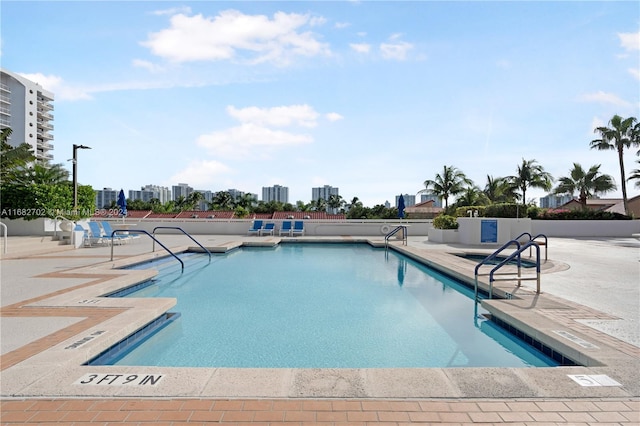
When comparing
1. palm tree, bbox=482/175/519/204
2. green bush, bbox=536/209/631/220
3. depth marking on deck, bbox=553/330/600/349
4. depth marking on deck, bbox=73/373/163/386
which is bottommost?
depth marking on deck, bbox=73/373/163/386

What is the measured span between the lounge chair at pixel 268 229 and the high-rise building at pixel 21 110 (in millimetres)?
53159

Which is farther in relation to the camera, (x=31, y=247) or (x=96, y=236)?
(x=96, y=236)

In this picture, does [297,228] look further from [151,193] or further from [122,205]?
[151,193]

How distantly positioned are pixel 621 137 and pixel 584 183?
4.10 meters

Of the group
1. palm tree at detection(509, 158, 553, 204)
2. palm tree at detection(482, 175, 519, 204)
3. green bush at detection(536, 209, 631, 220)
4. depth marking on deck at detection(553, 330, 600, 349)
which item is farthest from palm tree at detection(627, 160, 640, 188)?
depth marking on deck at detection(553, 330, 600, 349)

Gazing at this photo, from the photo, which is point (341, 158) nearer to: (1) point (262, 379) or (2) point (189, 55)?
(2) point (189, 55)

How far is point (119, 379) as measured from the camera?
105 inches

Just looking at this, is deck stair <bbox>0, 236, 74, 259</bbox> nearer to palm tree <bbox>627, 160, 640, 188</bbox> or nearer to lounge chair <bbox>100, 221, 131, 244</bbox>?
lounge chair <bbox>100, 221, 131, 244</bbox>

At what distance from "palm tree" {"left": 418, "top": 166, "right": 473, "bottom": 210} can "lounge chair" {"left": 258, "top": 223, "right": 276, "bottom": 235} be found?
17172 mm

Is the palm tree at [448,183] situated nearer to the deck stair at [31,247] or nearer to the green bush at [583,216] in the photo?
the green bush at [583,216]

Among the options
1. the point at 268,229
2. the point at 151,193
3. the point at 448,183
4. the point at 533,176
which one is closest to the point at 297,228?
the point at 268,229

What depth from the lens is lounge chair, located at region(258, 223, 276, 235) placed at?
18.5 metres

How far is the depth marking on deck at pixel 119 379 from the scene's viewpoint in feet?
8.58

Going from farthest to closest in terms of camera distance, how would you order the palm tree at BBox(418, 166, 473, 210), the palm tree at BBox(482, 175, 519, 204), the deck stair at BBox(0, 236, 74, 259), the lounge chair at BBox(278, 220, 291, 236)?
the palm tree at BBox(418, 166, 473, 210), the palm tree at BBox(482, 175, 519, 204), the lounge chair at BBox(278, 220, 291, 236), the deck stair at BBox(0, 236, 74, 259)
